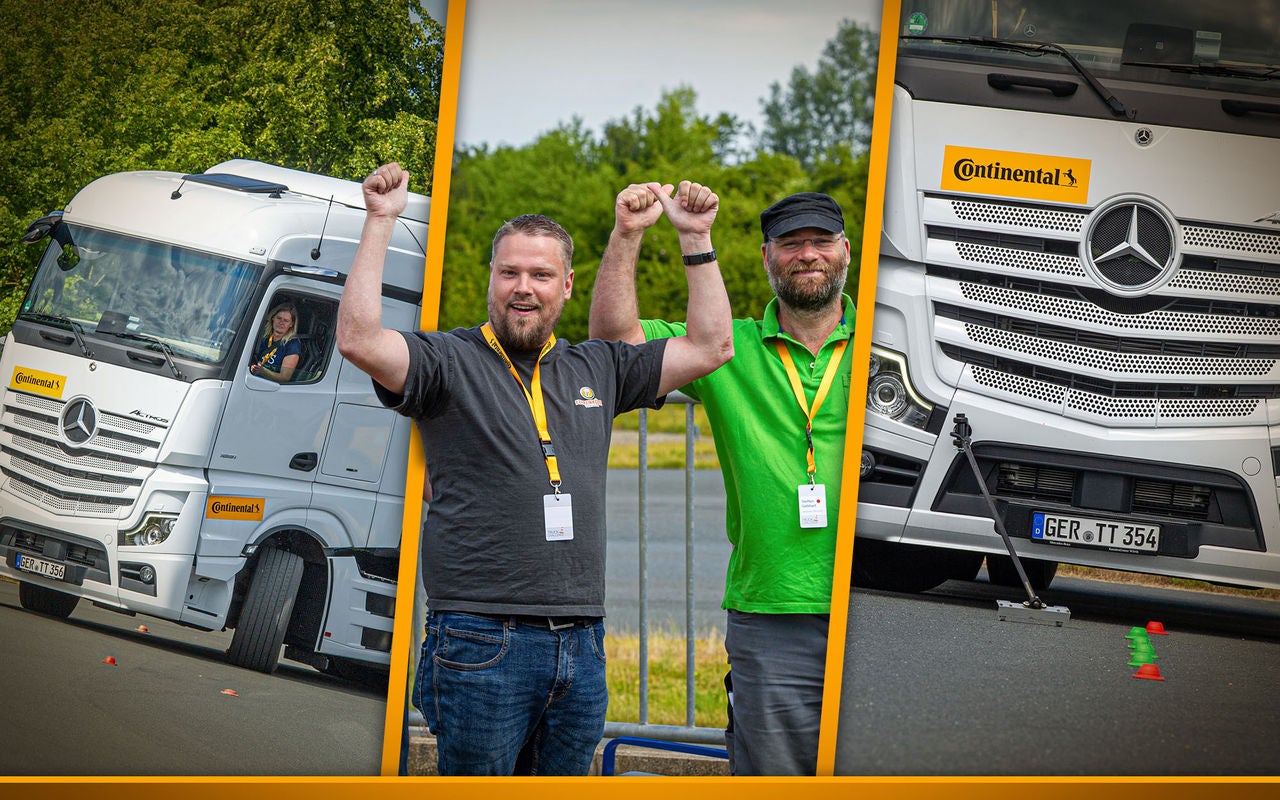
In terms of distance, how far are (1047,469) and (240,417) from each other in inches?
90.3

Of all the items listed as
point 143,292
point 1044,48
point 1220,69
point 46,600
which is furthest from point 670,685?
point 1220,69

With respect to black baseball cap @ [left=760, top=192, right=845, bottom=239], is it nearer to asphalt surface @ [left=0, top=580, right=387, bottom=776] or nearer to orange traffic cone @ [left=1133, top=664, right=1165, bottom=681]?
orange traffic cone @ [left=1133, top=664, right=1165, bottom=681]

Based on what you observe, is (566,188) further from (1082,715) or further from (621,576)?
(621,576)

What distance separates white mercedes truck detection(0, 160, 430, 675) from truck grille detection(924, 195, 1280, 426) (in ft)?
5.21

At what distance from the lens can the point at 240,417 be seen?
2.94m

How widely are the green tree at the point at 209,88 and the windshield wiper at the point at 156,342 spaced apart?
0.36 meters

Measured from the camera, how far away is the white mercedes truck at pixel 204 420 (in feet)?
9.64

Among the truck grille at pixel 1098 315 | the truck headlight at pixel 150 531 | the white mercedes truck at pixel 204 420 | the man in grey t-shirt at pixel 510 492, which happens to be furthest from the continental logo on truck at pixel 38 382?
the truck grille at pixel 1098 315

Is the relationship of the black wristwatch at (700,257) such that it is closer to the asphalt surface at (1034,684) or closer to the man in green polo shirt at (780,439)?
the man in green polo shirt at (780,439)

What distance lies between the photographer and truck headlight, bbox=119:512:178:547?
2941mm

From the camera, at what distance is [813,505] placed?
9.64 feet

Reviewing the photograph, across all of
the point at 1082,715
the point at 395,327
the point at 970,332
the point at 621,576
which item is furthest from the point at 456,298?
the point at 621,576

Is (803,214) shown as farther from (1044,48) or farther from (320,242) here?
(320,242)

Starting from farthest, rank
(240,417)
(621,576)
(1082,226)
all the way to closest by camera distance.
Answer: (621,576) → (1082,226) → (240,417)
